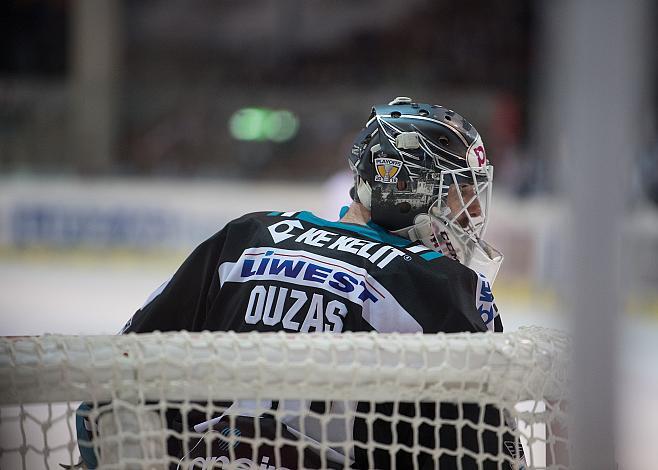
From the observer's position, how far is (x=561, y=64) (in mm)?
543

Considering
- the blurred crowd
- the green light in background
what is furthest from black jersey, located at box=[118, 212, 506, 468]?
the green light in background

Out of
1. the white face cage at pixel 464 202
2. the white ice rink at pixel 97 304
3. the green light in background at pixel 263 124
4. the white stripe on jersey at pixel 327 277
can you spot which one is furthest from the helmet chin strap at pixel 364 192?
the green light in background at pixel 263 124

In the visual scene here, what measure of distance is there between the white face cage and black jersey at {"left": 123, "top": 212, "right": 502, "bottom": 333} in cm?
14

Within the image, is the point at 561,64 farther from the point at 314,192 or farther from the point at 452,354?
the point at 314,192

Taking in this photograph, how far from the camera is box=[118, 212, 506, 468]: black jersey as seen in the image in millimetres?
1343

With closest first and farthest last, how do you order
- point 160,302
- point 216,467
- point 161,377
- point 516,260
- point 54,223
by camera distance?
point 161,377, point 216,467, point 160,302, point 516,260, point 54,223

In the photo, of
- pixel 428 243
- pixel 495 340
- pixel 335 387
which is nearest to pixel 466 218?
pixel 428 243

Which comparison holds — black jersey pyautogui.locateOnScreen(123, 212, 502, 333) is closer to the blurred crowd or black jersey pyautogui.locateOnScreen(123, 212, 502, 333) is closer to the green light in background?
the blurred crowd

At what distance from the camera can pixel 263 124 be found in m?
9.75

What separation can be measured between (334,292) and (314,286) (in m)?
0.04

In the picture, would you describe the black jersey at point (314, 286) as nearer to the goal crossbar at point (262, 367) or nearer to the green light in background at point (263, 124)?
the goal crossbar at point (262, 367)

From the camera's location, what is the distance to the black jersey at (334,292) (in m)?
1.34

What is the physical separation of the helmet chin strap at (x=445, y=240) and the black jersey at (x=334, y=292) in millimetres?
84

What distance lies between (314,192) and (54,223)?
214 centimetres
